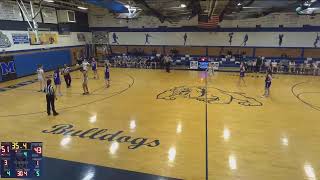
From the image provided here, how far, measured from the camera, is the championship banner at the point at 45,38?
22.8 m

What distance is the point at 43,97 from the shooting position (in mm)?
15031

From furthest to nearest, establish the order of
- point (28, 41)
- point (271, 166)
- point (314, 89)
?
point (28, 41)
point (314, 89)
point (271, 166)

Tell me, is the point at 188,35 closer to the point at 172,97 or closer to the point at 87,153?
the point at 172,97

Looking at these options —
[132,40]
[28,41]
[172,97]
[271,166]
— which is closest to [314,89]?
[172,97]

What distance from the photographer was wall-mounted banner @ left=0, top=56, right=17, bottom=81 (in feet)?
64.5

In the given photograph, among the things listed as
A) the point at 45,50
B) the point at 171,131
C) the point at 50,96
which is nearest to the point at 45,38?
the point at 45,50

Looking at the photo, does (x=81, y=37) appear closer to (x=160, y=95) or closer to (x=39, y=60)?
(x=39, y=60)

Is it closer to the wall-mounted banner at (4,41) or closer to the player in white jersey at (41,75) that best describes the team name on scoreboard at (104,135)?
the player in white jersey at (41,75)

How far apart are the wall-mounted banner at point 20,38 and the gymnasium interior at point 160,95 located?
82mm

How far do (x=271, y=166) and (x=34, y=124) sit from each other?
8.96 meters

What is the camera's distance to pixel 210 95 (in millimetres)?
15516

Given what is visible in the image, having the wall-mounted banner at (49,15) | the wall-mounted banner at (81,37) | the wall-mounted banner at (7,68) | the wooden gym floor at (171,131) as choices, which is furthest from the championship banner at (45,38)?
the wooden gym floor at (171,131)

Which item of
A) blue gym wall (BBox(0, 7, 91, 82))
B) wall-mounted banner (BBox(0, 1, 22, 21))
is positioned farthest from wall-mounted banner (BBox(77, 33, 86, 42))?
wall-mounted banner (BBox(0, 1, 22, 21))

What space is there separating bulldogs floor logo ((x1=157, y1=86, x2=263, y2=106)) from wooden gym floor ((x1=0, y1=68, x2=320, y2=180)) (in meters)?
0.06
